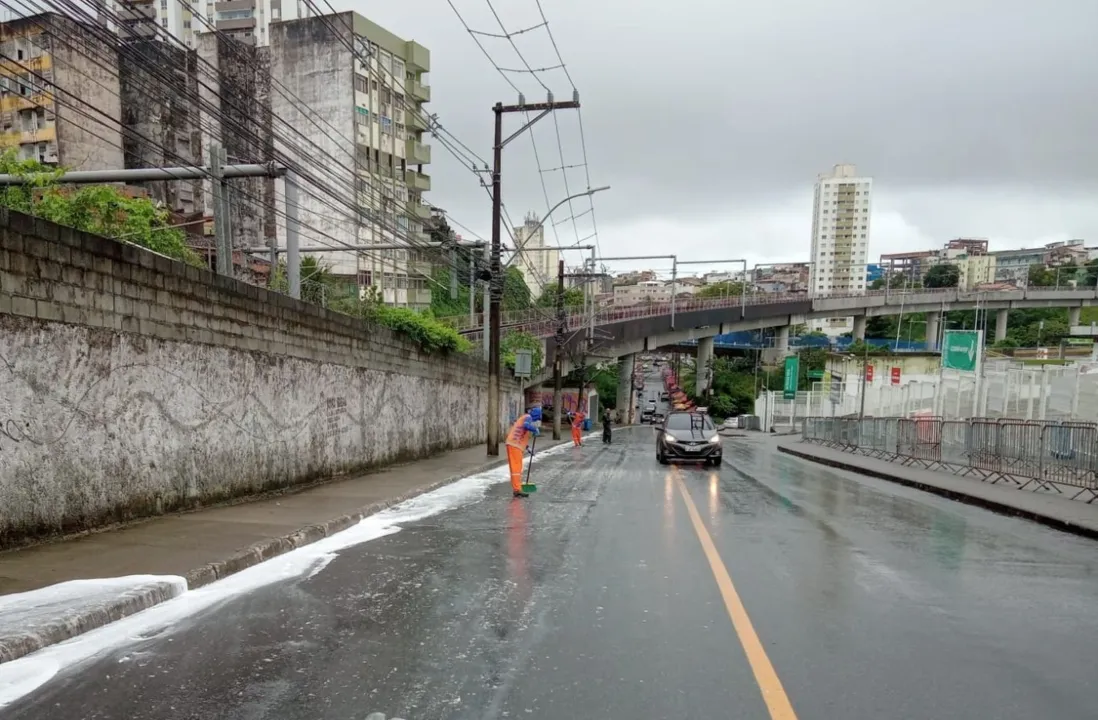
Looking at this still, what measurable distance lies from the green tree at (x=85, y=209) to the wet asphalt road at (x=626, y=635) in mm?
9884

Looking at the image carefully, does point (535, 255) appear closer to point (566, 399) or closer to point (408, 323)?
point (566, 399)

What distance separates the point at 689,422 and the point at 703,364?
185 feet

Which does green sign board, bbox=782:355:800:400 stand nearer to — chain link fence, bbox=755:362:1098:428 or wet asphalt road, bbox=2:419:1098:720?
chain link fence, bbox=755:362:1098:428

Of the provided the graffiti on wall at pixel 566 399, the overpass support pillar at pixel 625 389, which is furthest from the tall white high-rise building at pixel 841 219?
the graffiti on wall at pixel 566 399

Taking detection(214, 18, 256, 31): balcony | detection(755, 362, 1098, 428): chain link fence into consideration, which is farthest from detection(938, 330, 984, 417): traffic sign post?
detection(214, 18, 256, 31): balcony

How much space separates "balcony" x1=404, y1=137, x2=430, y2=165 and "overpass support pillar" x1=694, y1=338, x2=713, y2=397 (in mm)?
36836

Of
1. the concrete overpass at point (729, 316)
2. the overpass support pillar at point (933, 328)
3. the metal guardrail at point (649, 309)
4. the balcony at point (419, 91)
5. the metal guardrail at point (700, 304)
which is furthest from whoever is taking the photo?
the overpass support pillar at point (933, 328)

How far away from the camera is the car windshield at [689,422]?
19.6m

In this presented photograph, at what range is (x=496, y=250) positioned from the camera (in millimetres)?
19406

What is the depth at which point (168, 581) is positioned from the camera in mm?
5508

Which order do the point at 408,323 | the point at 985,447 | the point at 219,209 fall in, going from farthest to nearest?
1. the point at 408,323
2. the point at 985,447
3. the point at 219,209

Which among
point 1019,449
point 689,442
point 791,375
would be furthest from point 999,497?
point 791,375

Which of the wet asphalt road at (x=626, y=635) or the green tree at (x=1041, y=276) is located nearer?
the wet asphalt road at (x=626, y=635)

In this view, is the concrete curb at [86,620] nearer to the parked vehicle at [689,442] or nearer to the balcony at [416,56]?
the parked vehicle at [689,442]
